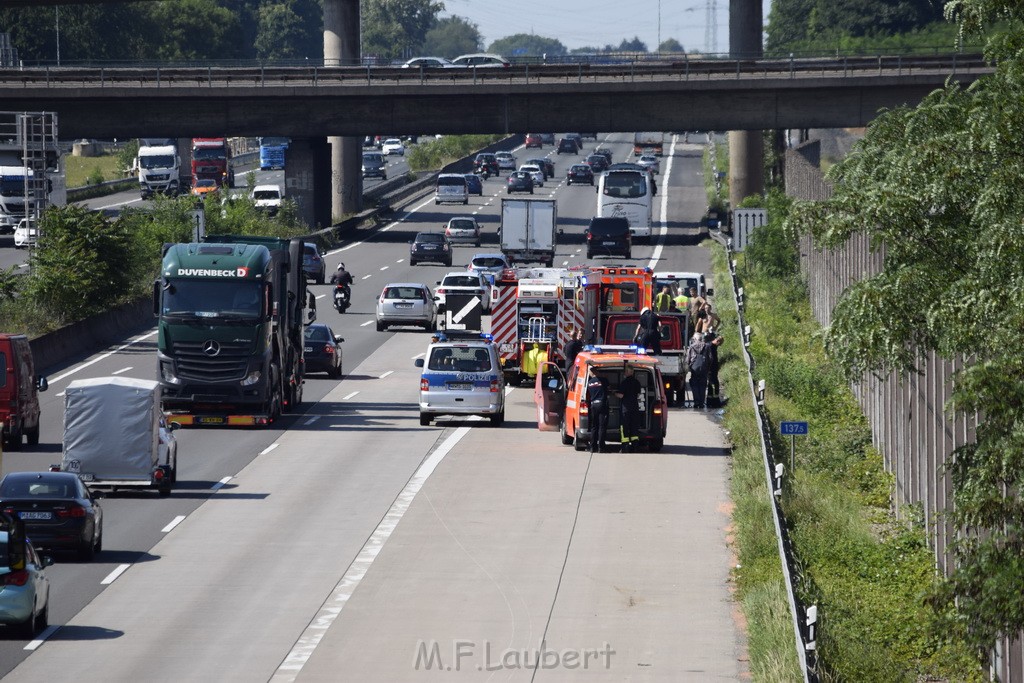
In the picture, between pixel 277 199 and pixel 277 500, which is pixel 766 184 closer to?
pixel 277 199

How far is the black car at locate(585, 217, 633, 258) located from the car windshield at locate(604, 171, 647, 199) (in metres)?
7.90

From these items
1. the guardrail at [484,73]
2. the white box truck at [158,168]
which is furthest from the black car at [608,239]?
the white box truck at [158,168]

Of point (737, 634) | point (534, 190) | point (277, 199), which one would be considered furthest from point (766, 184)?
point (737, 634)

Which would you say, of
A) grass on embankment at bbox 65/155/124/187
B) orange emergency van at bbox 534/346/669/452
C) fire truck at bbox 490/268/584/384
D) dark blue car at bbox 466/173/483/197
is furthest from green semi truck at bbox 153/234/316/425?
grass on embankment at bbox 65/155/124/187

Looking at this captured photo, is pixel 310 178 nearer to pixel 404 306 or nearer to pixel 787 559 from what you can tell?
pixel 404 306

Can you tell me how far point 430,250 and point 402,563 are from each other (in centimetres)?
5066

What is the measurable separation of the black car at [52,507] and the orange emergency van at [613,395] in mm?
10900

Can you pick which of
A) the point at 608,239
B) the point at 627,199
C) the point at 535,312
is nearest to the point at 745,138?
the point at 627,199

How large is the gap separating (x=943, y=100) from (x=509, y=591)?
7.82 meters

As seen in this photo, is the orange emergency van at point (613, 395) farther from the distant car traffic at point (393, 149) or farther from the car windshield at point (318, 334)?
the distant car traffic at point (393, 149)

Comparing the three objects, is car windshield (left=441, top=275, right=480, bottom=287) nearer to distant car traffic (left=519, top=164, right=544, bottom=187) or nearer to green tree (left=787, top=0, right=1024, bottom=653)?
green tree (left=787, top=0, right=1024, bottom=653)

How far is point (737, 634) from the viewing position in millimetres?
19062

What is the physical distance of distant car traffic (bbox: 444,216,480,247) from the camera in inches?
3216

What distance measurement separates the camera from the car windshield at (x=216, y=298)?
34344 mm
